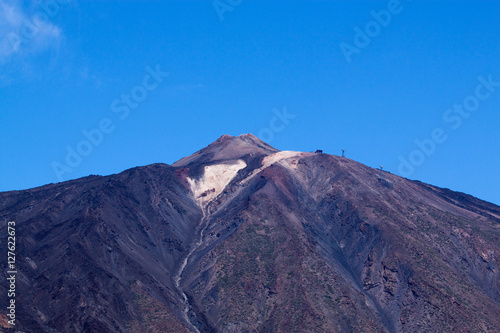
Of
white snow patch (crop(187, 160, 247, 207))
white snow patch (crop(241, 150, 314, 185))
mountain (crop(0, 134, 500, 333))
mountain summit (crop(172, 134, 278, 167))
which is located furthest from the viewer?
mountain summit (crop(172, 134, 278, 167))

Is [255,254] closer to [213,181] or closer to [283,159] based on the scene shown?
[213,181]

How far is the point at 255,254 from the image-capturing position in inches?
3989

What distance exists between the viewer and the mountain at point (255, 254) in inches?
3356

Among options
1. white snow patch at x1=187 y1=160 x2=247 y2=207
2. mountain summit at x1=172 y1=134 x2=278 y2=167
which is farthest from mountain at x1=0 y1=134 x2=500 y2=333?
mountain summit at x1=172 y1=134 x2=278 y2=167

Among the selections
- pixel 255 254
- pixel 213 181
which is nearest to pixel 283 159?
pixel 213 181

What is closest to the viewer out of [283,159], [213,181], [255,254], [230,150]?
[255,254]

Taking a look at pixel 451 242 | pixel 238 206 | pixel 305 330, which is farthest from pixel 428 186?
pixel 305 330

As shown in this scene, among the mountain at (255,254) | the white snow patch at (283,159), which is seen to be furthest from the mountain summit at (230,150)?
the mountain at (255,254)

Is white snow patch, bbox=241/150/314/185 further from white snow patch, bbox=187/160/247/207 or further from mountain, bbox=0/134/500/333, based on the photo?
white snow patch, bbox=187/160/247/207

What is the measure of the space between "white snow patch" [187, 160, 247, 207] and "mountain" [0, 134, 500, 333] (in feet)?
1.43

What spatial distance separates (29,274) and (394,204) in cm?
6477

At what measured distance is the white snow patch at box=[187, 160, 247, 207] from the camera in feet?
440

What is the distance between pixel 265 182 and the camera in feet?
413

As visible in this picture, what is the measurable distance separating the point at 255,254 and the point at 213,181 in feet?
134
